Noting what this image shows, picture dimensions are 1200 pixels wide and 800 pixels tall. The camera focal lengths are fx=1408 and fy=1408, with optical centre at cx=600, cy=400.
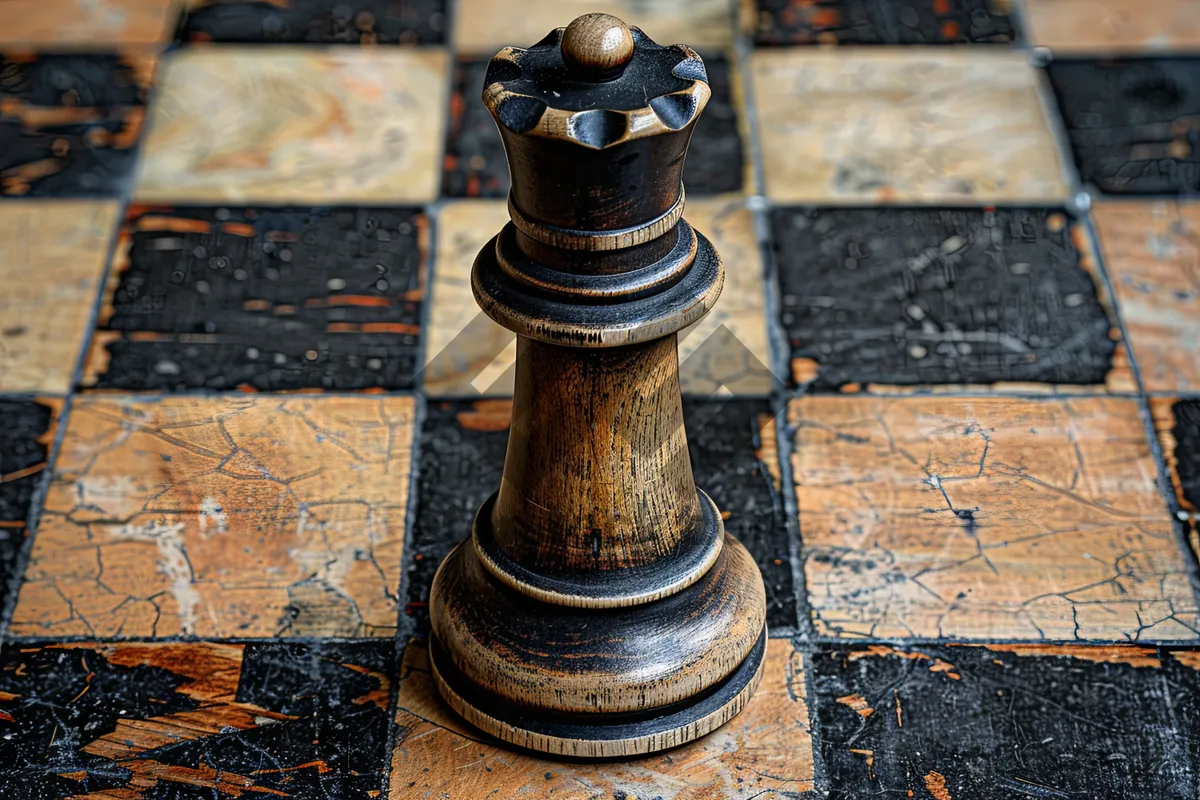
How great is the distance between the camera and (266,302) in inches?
82.8

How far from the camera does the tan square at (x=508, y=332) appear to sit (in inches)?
78.1

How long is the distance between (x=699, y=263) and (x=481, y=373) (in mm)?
740

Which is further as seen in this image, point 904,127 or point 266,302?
point 904,127

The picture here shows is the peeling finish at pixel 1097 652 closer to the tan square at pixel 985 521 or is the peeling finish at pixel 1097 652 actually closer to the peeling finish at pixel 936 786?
the tan square at pixel 985 521

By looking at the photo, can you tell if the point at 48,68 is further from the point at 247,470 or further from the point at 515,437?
the point at 515,437

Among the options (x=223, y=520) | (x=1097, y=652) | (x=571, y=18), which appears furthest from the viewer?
(x=571, y=18)

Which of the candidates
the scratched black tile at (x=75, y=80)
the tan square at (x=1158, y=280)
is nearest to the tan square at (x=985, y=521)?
the tan square at (x=1158, y=280)

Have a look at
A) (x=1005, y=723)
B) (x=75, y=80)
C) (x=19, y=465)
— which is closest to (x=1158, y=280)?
(x=1005, y=723)

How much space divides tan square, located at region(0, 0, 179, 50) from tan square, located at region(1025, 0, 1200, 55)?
1699 millimetres

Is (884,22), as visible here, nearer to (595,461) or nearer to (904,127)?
(904,127)

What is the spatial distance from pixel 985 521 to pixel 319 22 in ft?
5.48

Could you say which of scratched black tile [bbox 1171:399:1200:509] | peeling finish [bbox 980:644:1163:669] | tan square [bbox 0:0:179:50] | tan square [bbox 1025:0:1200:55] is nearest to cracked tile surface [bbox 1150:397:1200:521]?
scratched black tile [bbox 1171:399:1200:509]

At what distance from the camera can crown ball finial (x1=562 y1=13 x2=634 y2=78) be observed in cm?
116

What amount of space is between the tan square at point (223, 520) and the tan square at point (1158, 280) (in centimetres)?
107
